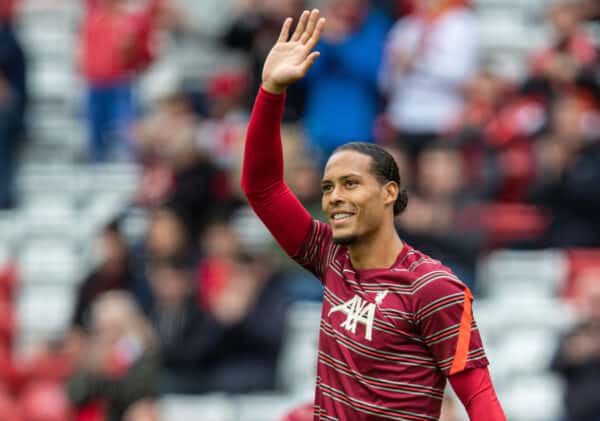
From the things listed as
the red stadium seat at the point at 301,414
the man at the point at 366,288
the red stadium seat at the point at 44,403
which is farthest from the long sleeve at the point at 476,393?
the red stadium seat at the point at 44,403

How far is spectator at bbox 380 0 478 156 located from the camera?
27.9 ft

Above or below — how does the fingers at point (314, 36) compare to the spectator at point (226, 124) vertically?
below

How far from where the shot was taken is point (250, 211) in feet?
28.4

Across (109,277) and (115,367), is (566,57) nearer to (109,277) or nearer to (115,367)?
(109,277)

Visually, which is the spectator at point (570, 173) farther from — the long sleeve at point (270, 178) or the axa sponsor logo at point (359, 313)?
the axa sponsor logo at point (359, 313)

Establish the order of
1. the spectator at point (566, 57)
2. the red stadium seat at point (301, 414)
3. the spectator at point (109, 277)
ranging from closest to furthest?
the red stadium seat at point (301, 414), the spectator at point (109, 277), the spectator at point (566, 57)

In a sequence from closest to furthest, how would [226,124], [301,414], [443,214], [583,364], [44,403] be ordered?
[301,414]
[583,364]
[44,403]
[443,214]
[226,124]

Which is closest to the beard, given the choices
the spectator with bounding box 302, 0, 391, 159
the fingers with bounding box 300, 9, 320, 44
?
the fingers with bounding box 300, 9, 320, 44

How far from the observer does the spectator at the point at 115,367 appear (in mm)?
6441

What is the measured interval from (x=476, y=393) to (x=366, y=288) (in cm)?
42

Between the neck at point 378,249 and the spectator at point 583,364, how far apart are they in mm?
3479

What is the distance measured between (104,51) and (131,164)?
85cm

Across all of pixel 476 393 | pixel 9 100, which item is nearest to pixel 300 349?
pixel 9 100

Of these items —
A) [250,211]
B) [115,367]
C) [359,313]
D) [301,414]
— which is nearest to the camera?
[359,313]
